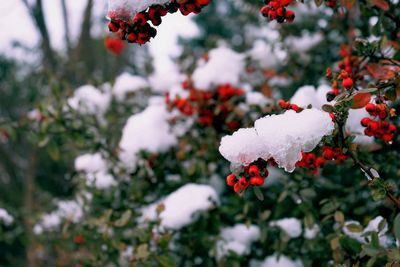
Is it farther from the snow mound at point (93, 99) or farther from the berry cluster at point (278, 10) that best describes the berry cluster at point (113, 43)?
the berry cluster at point (278, 10)

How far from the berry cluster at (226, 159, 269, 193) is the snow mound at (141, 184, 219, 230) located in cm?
100

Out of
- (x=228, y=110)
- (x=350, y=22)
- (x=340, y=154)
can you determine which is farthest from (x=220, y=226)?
(x=350, y=22)

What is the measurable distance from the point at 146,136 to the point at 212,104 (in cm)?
45

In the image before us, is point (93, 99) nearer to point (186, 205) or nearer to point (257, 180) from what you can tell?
point (186, 205)

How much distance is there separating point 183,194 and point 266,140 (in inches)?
49.3

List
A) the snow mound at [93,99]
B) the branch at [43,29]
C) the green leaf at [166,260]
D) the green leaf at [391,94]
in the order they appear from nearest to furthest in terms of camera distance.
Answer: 1. the green leaf at [391,94]
2. the green leaf at [166,260]
3. the snow mound at [93,99]
4. the branch at [43,29]

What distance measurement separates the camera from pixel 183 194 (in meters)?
2.38

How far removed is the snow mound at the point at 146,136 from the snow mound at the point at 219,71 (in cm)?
33

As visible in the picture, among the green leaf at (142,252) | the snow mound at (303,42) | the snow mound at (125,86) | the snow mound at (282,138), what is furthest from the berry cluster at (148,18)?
the snow mound at (303,42)

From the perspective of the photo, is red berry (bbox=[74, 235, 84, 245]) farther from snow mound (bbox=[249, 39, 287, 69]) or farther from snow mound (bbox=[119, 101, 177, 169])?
snow mound (bbox=[249, 39, 287, 69])

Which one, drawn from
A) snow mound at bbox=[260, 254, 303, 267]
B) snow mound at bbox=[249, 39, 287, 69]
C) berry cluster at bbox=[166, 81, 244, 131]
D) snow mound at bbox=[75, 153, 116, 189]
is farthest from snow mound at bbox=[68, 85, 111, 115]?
snow mound at bbox=[260, 254, 303, 267]

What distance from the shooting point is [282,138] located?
118 centimetres

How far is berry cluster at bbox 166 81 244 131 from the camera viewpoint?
2.53 meters

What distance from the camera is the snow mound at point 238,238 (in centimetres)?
231
